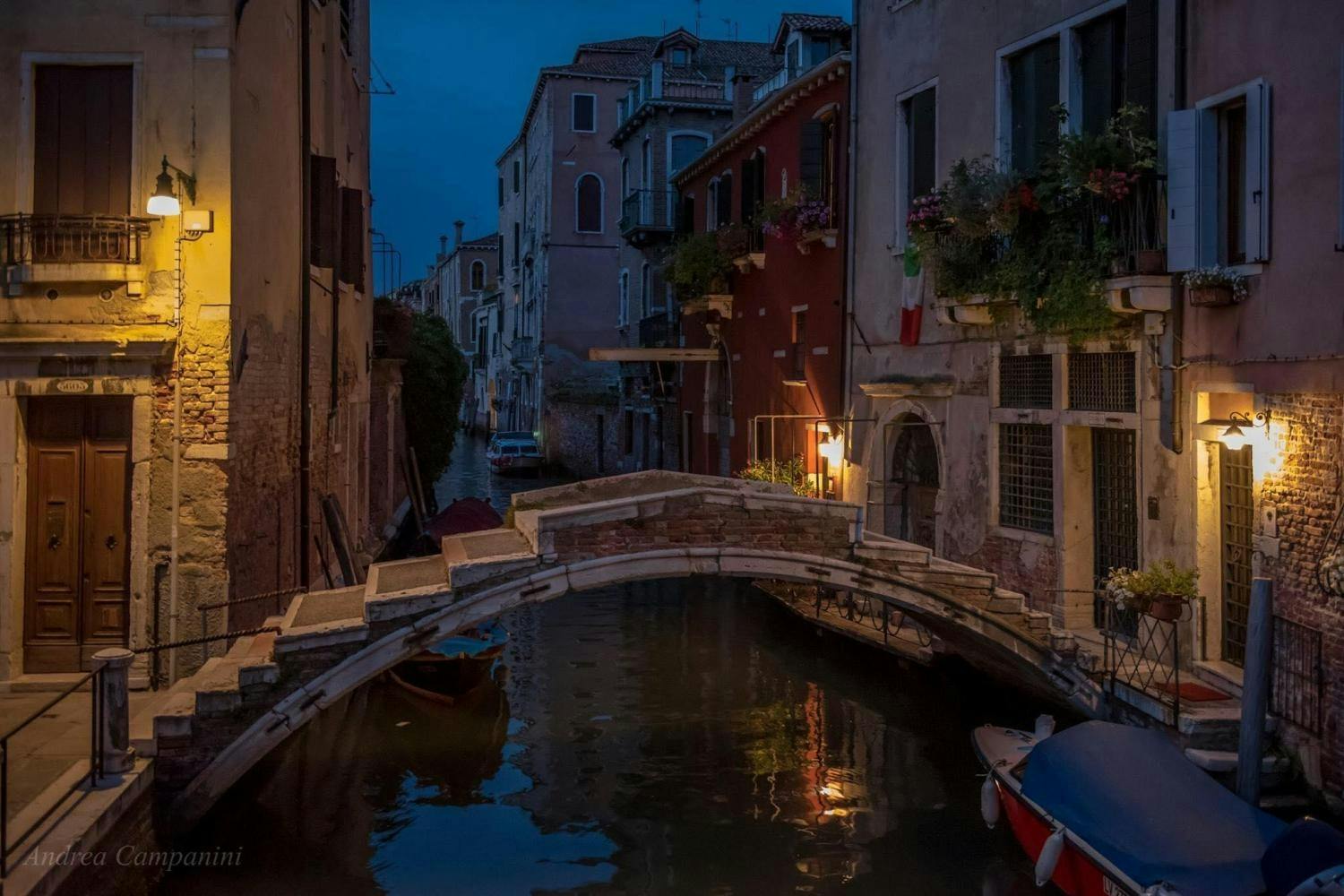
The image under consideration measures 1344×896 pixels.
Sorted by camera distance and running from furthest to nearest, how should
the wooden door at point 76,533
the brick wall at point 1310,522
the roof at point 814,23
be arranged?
the roof at point 814,23 < the wooden door at point 76,533 < the brick wall at point 1310,522

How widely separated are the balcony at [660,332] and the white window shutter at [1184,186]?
14.6 metres

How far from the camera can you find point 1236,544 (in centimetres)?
829

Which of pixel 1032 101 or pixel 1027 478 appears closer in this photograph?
pixel 1032 101

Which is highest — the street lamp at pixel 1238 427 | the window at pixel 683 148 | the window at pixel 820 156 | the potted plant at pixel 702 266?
the window at pixel 683 148

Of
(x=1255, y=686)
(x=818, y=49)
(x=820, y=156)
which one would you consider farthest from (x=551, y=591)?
(x=818, y=49)

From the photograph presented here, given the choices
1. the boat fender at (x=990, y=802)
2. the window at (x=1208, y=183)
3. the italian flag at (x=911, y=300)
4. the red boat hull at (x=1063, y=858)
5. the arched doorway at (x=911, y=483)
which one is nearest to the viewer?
the red boat hull at (x=1063, y=858)

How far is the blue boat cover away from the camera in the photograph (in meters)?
5.79

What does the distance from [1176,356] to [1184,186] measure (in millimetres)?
1151

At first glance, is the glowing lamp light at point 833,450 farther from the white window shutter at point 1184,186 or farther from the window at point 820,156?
the white window shutter at point 1184,186

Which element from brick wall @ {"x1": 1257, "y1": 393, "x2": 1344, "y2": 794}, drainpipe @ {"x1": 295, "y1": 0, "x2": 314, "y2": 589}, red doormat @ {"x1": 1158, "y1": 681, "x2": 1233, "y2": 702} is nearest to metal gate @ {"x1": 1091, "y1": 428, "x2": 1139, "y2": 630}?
red doormat @ {"x1": 1158, "y1": 681, "x2": 1233, "y2": 702}

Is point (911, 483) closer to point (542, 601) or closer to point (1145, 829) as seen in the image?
point (542, 601)

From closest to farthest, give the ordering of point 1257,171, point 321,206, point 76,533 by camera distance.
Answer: point 1257,171
point 76,533
point 321,206

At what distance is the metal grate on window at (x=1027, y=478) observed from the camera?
10.4 metres

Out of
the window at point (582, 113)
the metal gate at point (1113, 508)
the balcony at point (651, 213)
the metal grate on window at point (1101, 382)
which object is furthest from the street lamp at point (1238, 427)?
the window at point (582, 113)
